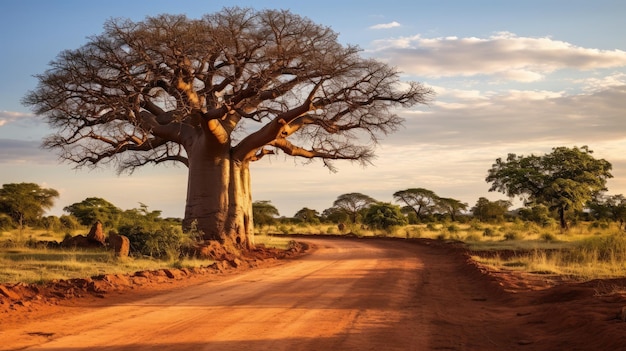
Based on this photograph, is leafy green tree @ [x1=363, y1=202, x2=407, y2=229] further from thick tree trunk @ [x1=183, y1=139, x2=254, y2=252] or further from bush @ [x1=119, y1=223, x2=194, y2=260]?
bush @ [x1=119, y1=223, x2=194, y2=260]

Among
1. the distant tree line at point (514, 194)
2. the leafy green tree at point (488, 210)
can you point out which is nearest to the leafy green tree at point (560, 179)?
the distant tree line at point (514, 194)

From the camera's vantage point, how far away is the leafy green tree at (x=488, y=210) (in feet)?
174

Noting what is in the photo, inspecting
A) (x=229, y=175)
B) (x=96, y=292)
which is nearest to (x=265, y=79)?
(x=229, y=175)

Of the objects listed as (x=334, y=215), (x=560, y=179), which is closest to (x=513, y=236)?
(x=560, y=179)

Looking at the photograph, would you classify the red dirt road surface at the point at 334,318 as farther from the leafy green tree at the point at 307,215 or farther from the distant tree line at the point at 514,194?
the leafy green tree at the point at 307,215

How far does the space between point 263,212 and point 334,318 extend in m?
44.4

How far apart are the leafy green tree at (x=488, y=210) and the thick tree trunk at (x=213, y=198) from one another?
36.1 m

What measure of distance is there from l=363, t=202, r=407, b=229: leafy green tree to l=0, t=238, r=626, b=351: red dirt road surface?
27123mm

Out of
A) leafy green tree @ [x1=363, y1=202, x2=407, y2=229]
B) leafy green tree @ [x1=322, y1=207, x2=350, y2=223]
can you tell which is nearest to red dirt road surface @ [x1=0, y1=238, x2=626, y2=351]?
leafy green tree @ [x1=363, y1=202, x2=407, y2=229]

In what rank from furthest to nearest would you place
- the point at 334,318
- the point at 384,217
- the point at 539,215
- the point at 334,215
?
the point at 334,215 < the point at 539,215 < the point at 384,217 < the point at 334,318

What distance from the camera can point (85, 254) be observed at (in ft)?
48.2

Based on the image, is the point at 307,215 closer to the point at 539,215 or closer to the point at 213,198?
the point at 539,215

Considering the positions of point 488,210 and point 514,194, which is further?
point 488,210

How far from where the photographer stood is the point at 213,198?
1862 centimetres
